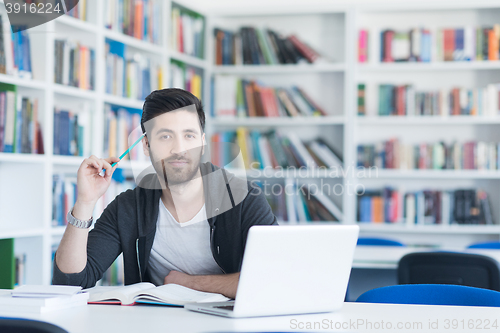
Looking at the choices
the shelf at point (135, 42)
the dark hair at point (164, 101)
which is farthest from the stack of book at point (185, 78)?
the dark hair at point (164, 101)

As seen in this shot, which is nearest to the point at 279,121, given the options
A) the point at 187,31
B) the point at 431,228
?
the point at 187,31

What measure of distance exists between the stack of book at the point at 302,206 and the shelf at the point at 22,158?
1.66 metres

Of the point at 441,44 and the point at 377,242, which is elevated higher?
the point at 441,44

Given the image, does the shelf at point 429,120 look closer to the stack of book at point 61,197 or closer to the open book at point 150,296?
the stack of book at point 61,197

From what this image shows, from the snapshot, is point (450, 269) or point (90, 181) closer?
point (90, 181)

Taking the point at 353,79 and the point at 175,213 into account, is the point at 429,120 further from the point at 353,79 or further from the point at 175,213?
the point at 175,213

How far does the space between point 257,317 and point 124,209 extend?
2.23 feet

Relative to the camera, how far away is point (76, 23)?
2.79 m

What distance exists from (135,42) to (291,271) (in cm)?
244

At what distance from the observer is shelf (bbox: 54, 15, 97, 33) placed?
271 cm

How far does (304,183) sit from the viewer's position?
3.94 metres

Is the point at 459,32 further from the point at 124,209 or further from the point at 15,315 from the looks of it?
the point at 15,315

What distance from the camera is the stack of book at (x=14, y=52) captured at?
7.89 ft

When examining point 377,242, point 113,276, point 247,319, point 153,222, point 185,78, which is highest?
point 185,78
